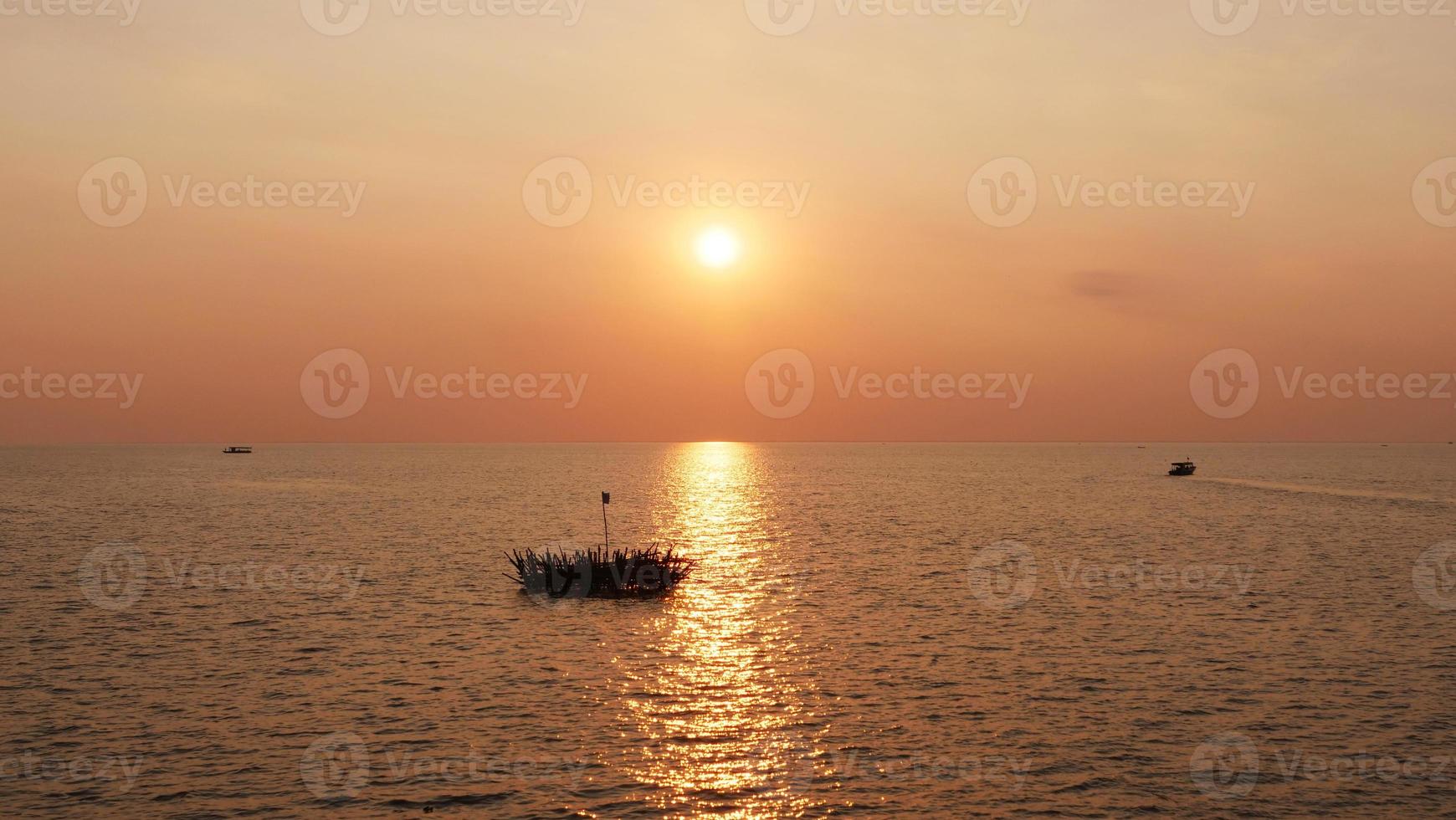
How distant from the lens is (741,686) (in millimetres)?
38375

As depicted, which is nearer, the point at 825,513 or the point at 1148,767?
the point at 1148,767

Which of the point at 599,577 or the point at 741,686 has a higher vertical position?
the point at 599,577

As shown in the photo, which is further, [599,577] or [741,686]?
[599,577]

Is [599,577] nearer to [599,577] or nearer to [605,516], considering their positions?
[599,577]

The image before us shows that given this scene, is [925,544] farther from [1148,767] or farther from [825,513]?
[1148,767]

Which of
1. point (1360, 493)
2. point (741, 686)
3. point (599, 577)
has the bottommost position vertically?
point (741, 686)

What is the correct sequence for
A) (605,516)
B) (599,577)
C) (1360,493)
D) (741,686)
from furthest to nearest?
(1360,493) < (605,516) < (599,577) < (741,686)

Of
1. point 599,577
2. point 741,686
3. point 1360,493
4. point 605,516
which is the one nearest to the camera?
point 741,686

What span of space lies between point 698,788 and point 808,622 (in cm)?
2520

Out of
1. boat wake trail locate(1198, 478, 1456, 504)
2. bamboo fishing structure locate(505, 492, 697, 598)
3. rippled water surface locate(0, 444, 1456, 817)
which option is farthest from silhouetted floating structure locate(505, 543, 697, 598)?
boat wake trail locate(1198, 478, 1456, 504)

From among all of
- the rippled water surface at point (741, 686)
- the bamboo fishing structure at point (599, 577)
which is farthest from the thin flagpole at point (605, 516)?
the rippled water surface at point (741, 686)

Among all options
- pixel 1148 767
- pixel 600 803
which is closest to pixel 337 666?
pixel 600 803

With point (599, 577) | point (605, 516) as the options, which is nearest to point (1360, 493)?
point (605, 516)

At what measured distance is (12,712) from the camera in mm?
34219
